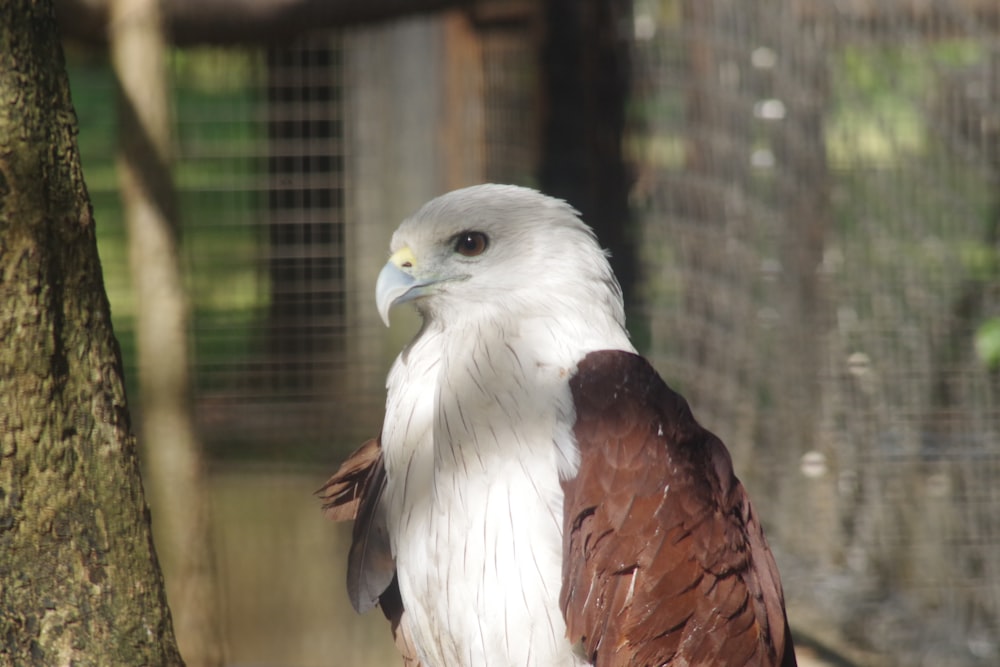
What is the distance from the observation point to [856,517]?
429cm

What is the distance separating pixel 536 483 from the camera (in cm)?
229

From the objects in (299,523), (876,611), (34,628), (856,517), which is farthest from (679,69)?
(34,628)

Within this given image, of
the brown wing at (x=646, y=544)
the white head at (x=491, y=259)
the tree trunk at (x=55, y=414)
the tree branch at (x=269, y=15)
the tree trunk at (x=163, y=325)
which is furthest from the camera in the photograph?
the tree branch at (x=269, y=15)

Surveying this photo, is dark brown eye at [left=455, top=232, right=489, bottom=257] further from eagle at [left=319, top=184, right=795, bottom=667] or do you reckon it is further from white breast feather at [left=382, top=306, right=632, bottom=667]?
white breast feather at [left=382, top=306, right=632, bottom=667]

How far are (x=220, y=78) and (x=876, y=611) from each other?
3.88 meters

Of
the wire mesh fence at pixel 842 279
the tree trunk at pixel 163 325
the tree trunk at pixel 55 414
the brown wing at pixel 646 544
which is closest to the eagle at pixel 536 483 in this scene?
the brown wing at pixel 646 544

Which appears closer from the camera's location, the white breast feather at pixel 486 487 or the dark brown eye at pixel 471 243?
the white breast feather at pixel 486 487

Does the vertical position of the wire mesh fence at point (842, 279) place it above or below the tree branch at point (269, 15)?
below

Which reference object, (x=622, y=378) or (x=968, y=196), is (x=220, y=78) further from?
(x=622, y=378)

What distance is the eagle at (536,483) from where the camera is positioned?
2.21 m

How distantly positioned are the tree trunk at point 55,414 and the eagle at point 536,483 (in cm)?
60

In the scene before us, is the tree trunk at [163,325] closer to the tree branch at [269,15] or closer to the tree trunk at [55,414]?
the tree trunk at [55,414]

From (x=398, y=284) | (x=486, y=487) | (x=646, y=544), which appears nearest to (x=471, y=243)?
(x=398, y=284)

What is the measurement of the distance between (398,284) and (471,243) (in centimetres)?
19
